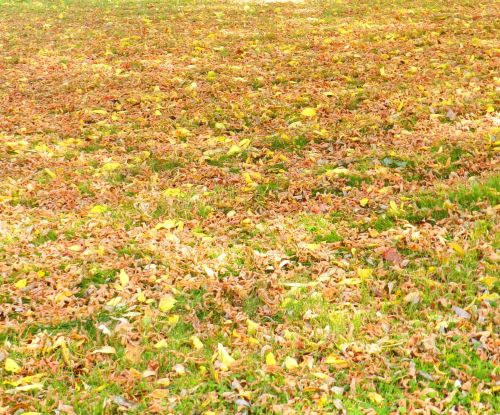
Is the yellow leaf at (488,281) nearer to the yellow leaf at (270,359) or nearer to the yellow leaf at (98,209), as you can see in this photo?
the yellow leaf at (270,359)

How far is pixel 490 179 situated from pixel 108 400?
378 centimetres

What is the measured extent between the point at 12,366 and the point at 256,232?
2218 mm

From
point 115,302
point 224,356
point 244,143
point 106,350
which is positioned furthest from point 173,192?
point 224,356

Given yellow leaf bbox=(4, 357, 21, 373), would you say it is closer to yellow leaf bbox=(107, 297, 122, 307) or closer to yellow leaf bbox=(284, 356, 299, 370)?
yellow leaf bbox=(107, 297, 122, 307)

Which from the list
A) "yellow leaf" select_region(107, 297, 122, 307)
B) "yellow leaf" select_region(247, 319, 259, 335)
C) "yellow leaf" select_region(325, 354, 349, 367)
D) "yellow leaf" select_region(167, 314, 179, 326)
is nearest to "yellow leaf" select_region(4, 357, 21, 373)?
"yellow leaf" select_region(107, 297, 122, 307)

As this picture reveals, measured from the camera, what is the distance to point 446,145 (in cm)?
603

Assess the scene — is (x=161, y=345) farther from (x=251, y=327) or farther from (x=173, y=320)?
(x=251, y=327)

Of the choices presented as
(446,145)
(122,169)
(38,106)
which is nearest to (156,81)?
(38,106)

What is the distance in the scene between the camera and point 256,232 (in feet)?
16.7

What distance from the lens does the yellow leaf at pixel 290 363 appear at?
360cm

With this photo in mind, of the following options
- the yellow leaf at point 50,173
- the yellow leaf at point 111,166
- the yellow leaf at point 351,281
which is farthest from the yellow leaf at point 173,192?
the yellow leaf at point 351,281

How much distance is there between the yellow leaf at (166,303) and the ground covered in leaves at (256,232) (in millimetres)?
22

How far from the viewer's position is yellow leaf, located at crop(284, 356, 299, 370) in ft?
11.8

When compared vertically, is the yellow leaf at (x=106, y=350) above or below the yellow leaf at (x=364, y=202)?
below
